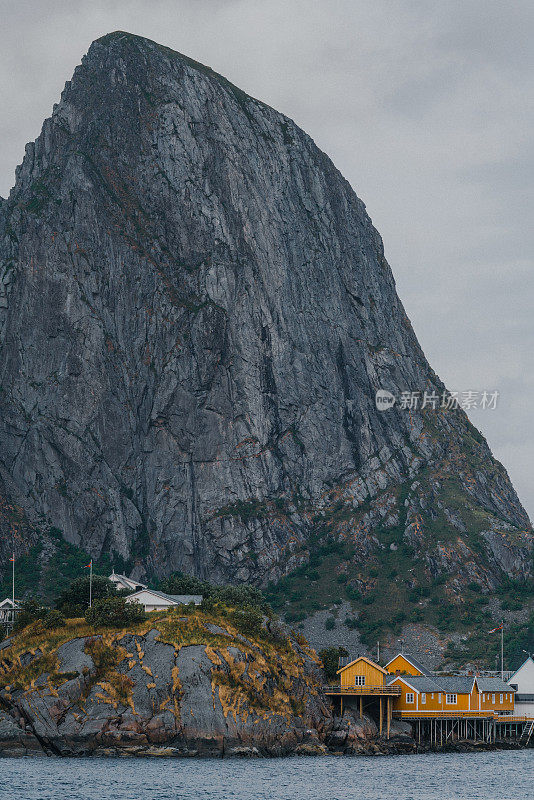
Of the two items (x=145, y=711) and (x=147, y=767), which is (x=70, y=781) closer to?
(x=147, y=767)

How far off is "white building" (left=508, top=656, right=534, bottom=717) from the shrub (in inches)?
2046

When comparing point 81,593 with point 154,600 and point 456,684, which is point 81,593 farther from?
point 456,684

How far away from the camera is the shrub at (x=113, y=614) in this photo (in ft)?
505

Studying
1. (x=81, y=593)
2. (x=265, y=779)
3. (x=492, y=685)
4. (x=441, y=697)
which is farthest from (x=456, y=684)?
(x=81, y=593)

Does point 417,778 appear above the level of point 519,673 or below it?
below

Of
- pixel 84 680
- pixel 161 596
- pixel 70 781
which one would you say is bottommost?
pixel 70 781

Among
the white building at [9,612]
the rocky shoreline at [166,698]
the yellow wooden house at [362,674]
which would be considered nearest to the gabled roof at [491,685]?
the yellow wooden house at [362,674]

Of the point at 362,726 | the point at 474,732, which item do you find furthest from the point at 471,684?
the point at 362,726

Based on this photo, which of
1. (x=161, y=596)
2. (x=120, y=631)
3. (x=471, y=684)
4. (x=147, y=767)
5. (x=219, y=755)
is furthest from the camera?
(x=161, y=596)

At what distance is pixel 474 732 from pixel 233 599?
3799 centimetres

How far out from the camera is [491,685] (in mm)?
170250

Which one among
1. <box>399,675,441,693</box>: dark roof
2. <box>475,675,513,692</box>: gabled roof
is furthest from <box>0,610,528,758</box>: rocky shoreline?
<box>475,675,513,692</box>: gabled roof

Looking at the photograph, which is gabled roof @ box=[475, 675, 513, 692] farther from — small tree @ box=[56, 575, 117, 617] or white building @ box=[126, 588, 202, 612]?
small tree @ box=[56, 575, 117, 617]

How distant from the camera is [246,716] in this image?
143875mm
